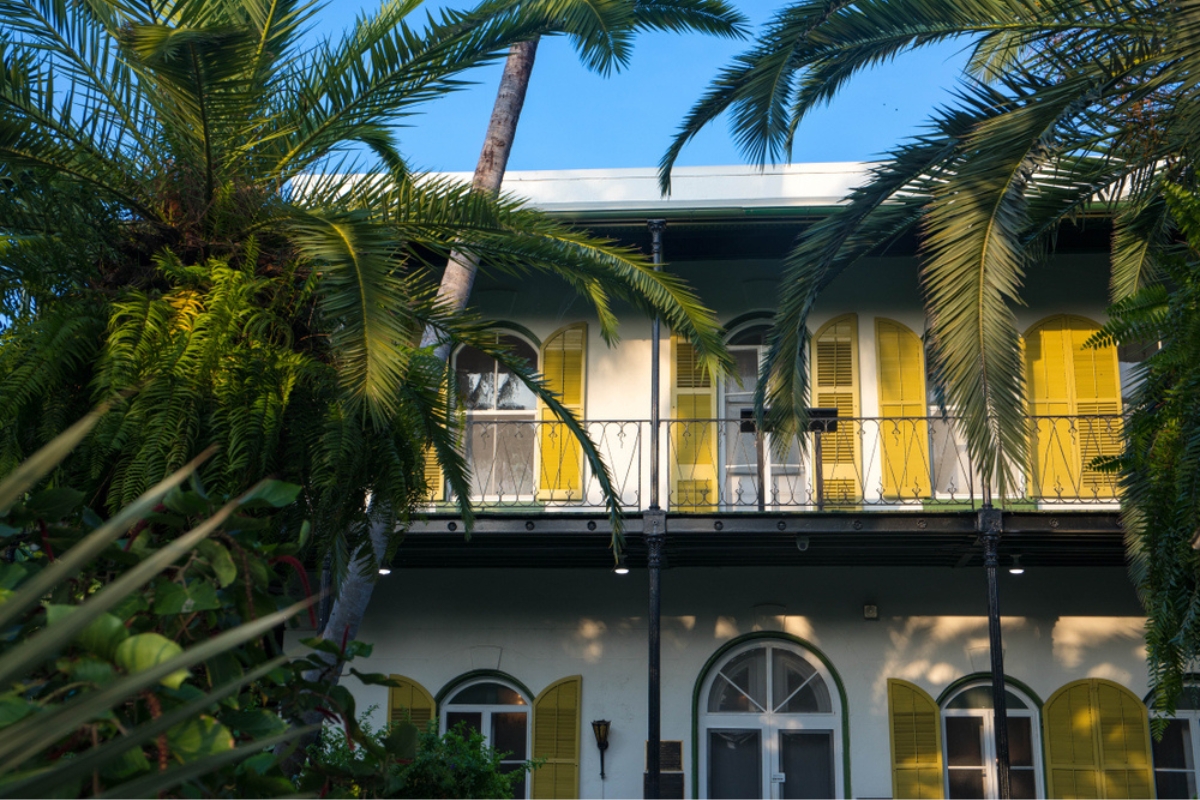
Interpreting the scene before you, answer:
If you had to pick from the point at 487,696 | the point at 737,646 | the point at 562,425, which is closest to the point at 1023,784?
the point at 737,646

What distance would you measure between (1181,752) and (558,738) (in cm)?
556

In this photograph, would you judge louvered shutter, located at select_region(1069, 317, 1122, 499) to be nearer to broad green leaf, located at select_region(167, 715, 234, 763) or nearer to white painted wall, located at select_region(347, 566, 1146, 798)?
white painted wall, located at select_region(347, 566, 1146, 798)

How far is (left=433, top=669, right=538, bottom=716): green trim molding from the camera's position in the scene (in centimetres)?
1091

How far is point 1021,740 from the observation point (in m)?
10.5

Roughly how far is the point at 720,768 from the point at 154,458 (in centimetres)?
806

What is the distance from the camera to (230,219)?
4324 mm

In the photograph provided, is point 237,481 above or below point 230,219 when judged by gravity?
below

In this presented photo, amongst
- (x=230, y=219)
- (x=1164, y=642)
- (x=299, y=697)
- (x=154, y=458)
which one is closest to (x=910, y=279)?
(x=1164, y=642)

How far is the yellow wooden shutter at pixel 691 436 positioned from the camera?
1102 cm

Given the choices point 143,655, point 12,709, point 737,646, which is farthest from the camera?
point 737,646

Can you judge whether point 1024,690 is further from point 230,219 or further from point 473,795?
point 230,219

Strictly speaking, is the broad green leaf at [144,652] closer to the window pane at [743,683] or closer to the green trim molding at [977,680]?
the window pane at [743,683]

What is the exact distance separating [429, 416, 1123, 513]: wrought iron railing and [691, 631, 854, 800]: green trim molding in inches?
47.9

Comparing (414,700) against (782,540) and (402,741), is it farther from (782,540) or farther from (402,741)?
(402,741)
